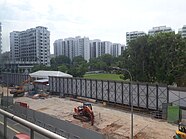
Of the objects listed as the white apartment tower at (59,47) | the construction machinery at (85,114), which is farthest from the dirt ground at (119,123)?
the white apartment tower at (59,47)

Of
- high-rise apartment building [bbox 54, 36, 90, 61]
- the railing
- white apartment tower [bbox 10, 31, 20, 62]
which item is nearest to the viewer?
the railing

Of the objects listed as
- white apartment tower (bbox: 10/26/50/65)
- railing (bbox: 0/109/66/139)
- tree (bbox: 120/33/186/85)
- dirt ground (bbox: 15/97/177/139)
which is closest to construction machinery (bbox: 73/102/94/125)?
dirt ground (bbox: 15/97/177/139)

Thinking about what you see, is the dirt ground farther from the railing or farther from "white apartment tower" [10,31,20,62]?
"white apartment tower" [10,31,20,62]

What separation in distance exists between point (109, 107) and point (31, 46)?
8976cm

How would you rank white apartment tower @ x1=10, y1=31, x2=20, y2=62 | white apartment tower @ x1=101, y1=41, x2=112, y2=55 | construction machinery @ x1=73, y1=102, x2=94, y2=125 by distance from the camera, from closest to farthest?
construction machinery @ x1=73, y1=102, x2=94, y2=125
white apartment tower @ x1=10, y1=31, x2=20, y2=62
white apartment tower @ x1=101, y1=41, x2=112, y2=55

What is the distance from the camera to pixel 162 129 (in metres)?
19.0

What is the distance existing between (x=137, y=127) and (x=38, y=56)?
92567 millimetres

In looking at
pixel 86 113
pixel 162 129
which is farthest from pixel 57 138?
pixel 86 113

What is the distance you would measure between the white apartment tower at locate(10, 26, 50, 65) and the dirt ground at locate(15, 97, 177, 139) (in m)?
80.5

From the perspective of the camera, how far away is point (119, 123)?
836 inches

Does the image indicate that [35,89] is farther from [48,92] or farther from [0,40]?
[0,40]

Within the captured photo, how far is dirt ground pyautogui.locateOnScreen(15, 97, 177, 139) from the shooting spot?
1812 cm

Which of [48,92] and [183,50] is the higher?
[183,50]

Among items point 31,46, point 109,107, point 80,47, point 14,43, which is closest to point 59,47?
point 80,47
